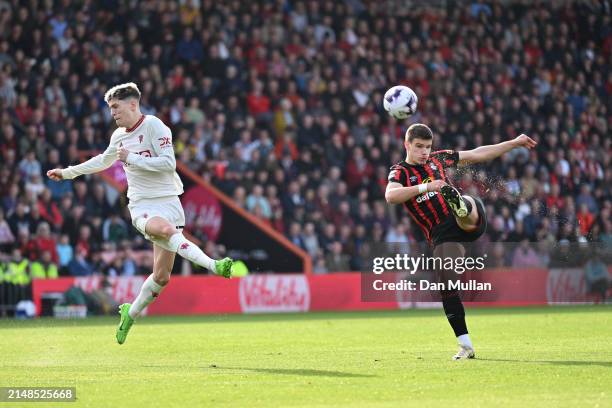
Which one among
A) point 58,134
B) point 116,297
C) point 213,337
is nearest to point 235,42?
point 58,134

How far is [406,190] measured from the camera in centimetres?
1009

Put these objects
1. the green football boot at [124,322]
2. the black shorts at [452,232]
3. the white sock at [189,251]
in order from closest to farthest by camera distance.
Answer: the white sock at [189,251], the black shorts at [452,232], the green football boot at [124,322]

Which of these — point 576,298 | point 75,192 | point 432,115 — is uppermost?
point 432,115

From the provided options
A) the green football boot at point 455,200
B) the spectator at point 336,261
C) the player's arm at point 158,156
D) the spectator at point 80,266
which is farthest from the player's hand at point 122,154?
the spectator at point 336,261

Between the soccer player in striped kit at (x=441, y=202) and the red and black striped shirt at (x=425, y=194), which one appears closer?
the soccer player in striped kit at (x=441, y=202)

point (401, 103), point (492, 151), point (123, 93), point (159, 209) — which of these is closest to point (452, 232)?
point (492, 151)

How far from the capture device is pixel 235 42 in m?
25.8

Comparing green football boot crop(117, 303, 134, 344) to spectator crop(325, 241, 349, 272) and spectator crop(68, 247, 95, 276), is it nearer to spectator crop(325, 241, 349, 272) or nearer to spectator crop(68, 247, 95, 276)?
spectator crop(68, 247, 95, 276)

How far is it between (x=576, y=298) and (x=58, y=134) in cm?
1032

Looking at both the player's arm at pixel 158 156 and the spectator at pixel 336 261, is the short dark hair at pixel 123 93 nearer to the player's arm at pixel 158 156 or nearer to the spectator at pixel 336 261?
the player's arm at pixel 158 156

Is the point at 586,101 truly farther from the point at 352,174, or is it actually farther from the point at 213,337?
the point at 213,337

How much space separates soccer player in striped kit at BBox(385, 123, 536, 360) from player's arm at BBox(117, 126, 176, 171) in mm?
2122

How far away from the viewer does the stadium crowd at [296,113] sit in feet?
70.3

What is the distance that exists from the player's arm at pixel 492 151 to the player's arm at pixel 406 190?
87 centimetres
